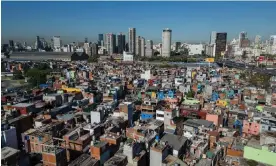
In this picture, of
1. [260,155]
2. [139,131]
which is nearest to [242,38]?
[260,155]

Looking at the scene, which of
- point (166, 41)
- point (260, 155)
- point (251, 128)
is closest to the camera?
point (260, 155)

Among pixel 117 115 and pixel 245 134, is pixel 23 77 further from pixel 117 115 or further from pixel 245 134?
pixel 245 134

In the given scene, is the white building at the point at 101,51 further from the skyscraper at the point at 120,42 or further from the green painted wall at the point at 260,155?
the green painted wall at the point at 260,155

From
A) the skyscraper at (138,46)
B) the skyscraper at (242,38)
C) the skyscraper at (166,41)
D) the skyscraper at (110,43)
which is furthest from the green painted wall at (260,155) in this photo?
the skyscraper at (242,38)

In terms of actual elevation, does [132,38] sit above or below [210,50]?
above

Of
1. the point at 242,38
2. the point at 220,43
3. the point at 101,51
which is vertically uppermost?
the point at 242,38

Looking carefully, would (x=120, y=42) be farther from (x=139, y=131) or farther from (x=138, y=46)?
(x=139, y=131)

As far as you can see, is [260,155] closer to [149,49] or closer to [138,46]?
[149,49]

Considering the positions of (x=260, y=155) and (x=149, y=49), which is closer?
(x=260, y=155)

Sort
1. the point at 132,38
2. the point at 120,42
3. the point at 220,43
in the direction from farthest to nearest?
the point at 120,42, the point at 132,38, the point at 220,43
